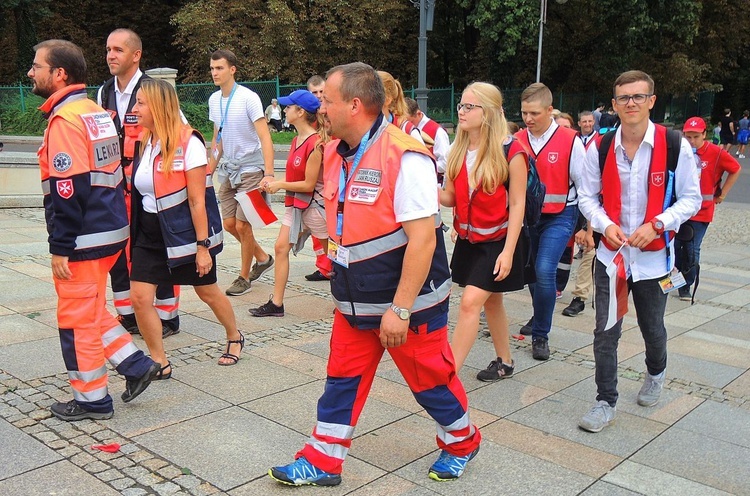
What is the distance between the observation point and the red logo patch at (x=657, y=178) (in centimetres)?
411

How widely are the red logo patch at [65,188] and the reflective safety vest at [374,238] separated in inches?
54.7

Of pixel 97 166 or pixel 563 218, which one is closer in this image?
pixel 97 166

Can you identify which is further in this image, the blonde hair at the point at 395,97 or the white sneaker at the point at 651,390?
the blonde hair at the point at 395,97

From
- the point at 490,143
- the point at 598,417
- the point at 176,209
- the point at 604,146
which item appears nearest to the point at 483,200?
the point at 490,143

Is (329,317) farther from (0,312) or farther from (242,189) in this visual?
(0,312)

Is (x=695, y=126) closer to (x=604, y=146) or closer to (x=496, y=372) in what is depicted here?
(x=604, y=146)

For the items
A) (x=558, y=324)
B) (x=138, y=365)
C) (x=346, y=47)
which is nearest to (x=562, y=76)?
Result: (x=346, y=47)

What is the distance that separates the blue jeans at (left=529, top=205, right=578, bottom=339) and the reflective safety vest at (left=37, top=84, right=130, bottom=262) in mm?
2878

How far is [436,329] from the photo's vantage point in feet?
11.0

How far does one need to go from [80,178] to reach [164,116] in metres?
0.76

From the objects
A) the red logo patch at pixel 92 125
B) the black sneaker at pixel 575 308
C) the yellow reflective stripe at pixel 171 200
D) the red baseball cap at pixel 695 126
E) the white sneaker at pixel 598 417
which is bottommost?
the black sneaker at pixel 575 308

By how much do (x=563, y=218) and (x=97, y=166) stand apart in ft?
10.8

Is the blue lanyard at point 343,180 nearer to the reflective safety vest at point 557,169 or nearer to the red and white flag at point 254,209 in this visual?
the reflective safety vest at point 557,169

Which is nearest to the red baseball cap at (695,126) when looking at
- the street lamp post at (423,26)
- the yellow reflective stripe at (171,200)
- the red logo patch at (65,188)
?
→ the yellow reflective stripe at (171,200)
